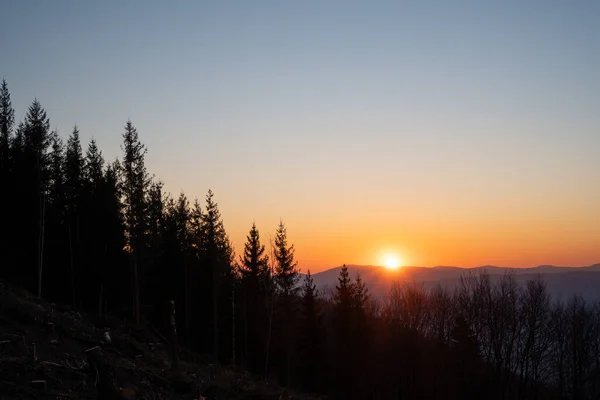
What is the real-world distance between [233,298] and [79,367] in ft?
109

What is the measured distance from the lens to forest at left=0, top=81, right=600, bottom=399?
41.6m

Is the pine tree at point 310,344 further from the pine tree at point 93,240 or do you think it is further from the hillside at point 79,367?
the hillside at point 79,367

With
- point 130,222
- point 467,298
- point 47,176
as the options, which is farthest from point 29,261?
point 467,298

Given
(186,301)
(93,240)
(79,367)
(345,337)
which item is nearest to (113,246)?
(93,240)

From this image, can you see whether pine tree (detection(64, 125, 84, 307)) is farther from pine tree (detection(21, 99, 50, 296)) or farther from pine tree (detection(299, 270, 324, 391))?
pine tree (detection(299, 270, 324, 391))

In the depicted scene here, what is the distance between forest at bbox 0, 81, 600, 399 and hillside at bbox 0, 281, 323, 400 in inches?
687

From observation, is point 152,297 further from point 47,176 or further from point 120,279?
point 47,176

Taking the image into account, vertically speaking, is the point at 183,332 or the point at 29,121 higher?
the point at 29,121

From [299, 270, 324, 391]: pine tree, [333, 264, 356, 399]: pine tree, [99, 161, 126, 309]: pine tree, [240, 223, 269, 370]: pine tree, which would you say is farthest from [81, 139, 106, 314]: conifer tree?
[333, 264, 356, 399]: pine tree

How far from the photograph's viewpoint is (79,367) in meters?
14.7

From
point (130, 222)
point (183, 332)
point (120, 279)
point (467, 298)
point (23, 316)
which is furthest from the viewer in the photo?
point (467, 298)

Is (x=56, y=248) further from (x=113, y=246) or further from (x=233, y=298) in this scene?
(x=233, y=298)

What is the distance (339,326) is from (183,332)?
50.4 feet

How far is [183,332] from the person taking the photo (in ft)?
164
